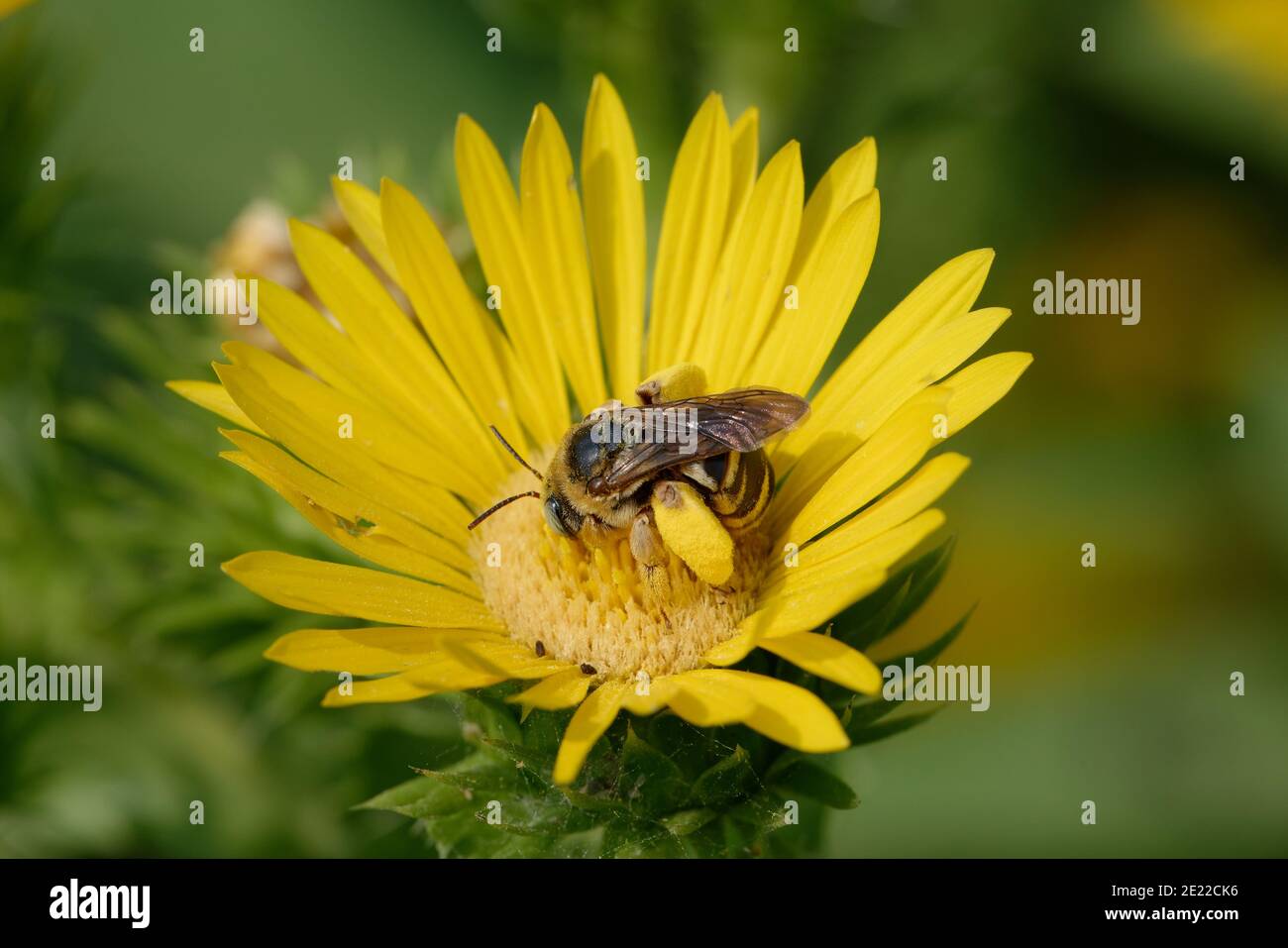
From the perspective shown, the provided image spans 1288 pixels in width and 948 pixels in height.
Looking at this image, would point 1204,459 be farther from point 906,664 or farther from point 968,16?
point 906,664

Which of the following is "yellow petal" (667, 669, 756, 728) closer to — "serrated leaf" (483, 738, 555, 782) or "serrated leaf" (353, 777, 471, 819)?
"serrated leaf" (483, 738, 555, 782)

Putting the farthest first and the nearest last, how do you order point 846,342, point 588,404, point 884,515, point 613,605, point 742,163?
point 846,342
point 588,404
point 742,163
point 613,605
point 884,515

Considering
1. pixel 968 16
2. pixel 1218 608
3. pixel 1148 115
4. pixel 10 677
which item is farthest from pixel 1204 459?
pixel 10 677

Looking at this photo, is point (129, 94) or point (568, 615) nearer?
point (568, 615)

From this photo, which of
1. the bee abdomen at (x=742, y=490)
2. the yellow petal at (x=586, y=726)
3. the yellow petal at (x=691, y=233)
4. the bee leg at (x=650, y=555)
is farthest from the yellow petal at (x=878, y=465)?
the yellow petal at (x=691, y=233)

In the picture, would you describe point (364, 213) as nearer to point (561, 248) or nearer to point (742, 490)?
point (561, 248)

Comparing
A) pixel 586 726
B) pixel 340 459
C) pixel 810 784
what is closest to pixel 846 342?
pixel 340 459
